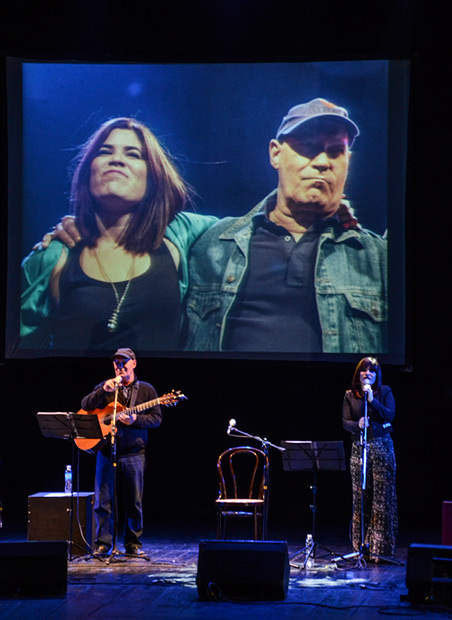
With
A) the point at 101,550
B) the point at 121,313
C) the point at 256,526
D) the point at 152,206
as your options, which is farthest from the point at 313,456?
the point at 152,206

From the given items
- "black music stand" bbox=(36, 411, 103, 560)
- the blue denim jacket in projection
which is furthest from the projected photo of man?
"black music stand" bbox=(36, 411, 103, 560)

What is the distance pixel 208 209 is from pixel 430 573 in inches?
175

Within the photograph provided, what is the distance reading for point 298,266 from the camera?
912 cm

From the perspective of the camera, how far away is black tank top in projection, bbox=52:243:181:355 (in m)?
9.18

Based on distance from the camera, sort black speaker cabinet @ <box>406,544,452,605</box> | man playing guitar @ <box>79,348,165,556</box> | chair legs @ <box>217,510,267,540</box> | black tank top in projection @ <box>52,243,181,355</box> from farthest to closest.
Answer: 1. black tank top in projection @ <box>52,243,181,355</box>
2. man playing guitar @ <box>79,348,165,556</box>
3. chair legs @ <box>217,510,267,540</box>
4. black speaker cabinet @ <box>406,544,452,605</box>

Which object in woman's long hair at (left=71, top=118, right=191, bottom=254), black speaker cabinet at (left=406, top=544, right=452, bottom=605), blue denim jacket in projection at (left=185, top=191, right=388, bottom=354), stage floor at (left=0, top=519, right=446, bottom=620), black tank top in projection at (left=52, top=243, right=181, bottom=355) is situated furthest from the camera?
woman's long hair at (left=71, top=118, right=191, bottom=254)

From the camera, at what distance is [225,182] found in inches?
364

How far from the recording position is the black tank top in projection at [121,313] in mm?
9180

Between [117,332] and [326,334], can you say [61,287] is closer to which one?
[117,332]

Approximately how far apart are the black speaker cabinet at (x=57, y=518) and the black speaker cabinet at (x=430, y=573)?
283 centimetres

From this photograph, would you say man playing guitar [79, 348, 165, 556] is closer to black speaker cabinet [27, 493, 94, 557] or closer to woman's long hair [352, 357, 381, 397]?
black speaker cabinet [27, 493, 94, 557]

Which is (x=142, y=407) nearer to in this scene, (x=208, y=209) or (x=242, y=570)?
(x=242, y=570)

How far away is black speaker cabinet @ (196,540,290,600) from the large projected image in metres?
3.31

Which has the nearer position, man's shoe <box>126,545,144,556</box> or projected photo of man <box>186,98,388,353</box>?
man's shoe <box>126,545,144,556</box>
